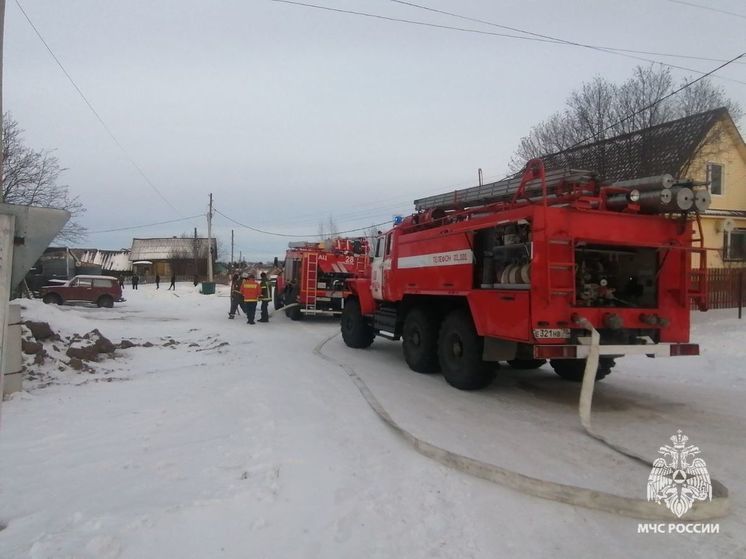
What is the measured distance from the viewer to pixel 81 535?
3207 millimetres

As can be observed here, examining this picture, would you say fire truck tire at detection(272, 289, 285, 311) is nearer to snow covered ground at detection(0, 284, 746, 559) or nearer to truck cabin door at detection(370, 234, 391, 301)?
truck cabin door at detection(370, 234, 391, 301)

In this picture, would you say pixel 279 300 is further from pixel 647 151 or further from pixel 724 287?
pixel 724 287

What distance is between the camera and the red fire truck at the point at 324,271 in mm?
18312

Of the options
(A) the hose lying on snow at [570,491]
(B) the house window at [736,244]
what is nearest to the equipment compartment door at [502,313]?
(A) the hose lying on snow at [570,491]

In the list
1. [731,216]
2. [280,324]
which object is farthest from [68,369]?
[731,216]

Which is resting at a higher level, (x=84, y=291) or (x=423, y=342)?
(x=84, y=291)

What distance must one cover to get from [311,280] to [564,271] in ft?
41.7

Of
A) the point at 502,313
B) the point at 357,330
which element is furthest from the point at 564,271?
the point at 357,330

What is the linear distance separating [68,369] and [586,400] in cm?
737

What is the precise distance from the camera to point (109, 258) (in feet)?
289

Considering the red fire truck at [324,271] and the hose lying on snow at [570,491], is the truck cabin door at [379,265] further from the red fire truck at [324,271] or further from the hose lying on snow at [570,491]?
the red fire truck at [324,271]

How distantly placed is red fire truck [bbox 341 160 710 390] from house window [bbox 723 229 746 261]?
18190 millimetres

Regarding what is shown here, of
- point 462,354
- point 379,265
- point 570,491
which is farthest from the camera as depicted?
point 379,265

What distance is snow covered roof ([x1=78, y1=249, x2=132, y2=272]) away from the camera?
85.8 m
